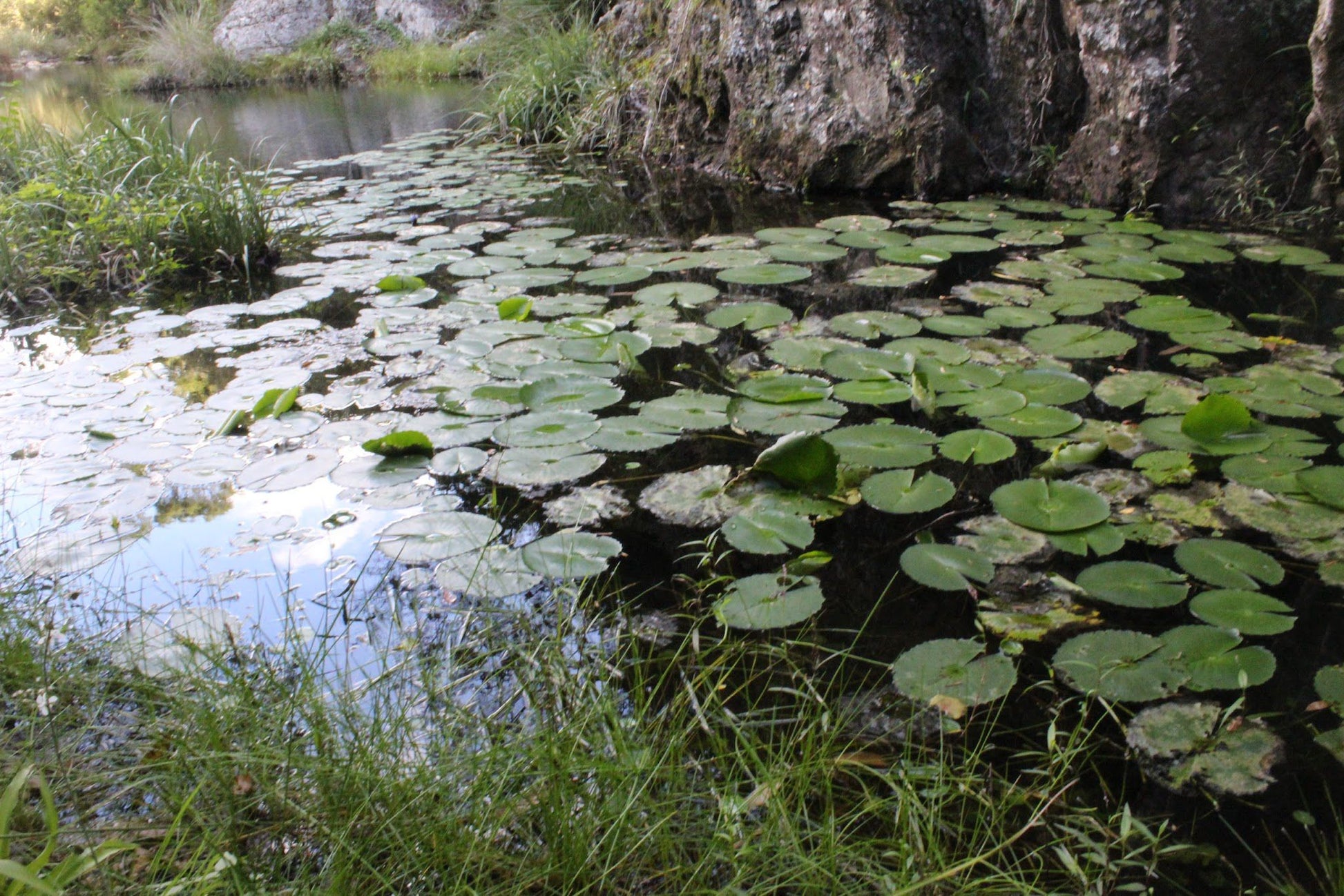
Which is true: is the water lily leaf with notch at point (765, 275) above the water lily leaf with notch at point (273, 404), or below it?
above

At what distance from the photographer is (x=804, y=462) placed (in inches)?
76.5

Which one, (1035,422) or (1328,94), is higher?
(1328,94)

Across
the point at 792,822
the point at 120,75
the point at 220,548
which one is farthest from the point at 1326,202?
the point at 120,75

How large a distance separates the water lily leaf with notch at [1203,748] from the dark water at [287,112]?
5.14 m

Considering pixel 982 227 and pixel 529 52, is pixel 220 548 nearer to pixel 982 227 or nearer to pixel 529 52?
pixel 982 227

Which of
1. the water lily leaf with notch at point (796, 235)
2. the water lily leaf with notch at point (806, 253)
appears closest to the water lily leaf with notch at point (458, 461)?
the water lily leaf with notch at point (806, 253)

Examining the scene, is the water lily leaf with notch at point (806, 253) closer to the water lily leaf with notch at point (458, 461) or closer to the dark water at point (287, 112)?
the water lily leaf with notch at point (458, 461)

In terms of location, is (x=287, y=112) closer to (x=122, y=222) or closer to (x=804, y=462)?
(x=122, y=222)

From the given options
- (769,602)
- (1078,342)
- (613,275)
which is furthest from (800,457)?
(613,275)

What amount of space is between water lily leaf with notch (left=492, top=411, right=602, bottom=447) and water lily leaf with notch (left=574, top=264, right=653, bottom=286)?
120 cm

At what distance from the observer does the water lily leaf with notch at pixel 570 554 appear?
1.75m

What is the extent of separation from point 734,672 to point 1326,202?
146 inches

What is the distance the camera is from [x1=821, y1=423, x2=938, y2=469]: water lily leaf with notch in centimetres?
206

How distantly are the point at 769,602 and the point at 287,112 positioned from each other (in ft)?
36.9
